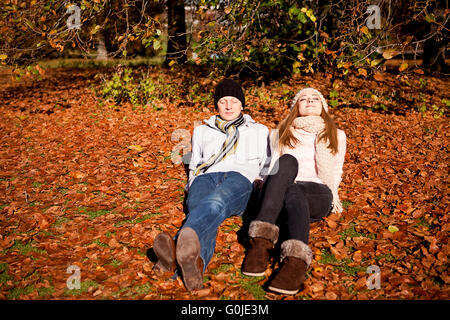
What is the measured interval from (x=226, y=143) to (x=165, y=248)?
4.78 ft

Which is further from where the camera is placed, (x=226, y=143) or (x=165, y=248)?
(x=226, y=143)

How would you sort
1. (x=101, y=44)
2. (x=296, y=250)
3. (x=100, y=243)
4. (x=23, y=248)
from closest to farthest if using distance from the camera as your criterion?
(x=296, y=250) < (x=23, y=248) < (x=100, y=243) < (x=101, y=44)

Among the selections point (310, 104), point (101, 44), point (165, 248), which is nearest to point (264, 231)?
point (165, 248)

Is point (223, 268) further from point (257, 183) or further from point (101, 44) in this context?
point (101, 44)

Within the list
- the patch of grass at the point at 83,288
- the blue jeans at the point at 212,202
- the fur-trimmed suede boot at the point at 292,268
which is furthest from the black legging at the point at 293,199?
the patch of grass at the point at 83,288

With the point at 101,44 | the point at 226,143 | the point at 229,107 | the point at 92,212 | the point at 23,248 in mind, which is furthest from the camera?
the point at 101,44

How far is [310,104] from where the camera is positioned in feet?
11.5

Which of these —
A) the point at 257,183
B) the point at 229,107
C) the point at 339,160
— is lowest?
the point at 257,183

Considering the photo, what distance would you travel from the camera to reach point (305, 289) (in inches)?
102

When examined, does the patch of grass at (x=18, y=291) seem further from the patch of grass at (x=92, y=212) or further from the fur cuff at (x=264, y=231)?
the fur cuff at (x=264, y=231)
